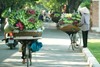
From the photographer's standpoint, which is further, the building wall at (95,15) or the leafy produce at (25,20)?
the building wall at (95,15)

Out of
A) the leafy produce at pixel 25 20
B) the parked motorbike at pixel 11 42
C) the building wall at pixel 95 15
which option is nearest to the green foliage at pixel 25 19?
the leafy produce at pixel 25 20

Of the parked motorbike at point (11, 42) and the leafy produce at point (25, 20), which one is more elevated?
the leafy produce at point (25, 20)

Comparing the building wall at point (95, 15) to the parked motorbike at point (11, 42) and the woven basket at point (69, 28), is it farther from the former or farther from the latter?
the woven basket at point (69, 28)

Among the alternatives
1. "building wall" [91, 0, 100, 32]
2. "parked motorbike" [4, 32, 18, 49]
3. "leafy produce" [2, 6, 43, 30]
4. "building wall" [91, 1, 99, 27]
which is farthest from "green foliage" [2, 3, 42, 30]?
"building wall" [91, 1, 99, 27]

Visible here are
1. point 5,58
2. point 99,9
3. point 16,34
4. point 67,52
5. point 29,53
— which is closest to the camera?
point 16,34

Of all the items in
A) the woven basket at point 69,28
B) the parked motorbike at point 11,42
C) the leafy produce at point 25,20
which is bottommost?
the parked motorbike at point 11,42

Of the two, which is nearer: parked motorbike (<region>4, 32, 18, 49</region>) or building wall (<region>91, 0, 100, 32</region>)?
parked motorbike (<region>4, 32, 18, 49</region>)

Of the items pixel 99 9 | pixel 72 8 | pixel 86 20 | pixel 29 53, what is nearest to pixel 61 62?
pixel 29 53

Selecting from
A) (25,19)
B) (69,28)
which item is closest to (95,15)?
(69,28)

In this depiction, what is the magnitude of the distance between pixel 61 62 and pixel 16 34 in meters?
3.50

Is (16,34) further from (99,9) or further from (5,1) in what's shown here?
(5,1)

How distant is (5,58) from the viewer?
16672 millimetres

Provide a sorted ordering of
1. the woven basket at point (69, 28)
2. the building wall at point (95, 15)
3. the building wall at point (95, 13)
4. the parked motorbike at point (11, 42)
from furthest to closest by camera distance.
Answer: the building wall at point (95, 13) → the building wall at point (95, 15) → the parked motorbike at point (11, 42) → the woven basket at point (69, 28)

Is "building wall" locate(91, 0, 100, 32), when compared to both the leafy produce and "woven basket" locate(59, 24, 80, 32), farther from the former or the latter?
the leafy produce
